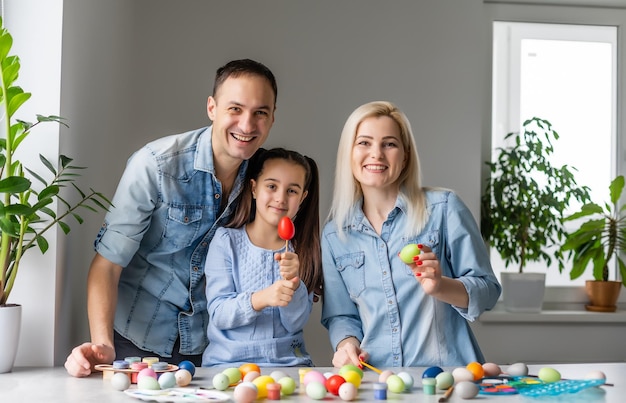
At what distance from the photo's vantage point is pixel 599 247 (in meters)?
3.90

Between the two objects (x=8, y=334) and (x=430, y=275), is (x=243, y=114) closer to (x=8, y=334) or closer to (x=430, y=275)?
(x=430, y=275)

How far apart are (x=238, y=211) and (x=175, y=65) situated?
1.64 m

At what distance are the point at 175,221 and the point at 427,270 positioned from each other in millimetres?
747

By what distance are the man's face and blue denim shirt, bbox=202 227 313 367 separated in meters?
0.25

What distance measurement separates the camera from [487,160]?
404 centimetres

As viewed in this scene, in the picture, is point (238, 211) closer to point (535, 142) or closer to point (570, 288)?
point (535, 142)

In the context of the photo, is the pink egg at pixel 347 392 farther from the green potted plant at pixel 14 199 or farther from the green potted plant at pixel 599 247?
the green potted plant at pixel 599 247

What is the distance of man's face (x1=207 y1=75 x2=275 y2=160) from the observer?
6.67 ft

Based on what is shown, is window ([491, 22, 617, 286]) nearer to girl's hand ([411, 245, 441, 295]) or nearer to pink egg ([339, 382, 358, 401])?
girl's hand ([411, 245, 441, 295])

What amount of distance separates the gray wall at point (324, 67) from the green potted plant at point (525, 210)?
0.18 meters

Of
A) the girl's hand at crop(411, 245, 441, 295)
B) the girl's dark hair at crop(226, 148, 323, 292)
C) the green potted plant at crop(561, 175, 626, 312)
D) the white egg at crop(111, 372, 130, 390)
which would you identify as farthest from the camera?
the green potted plant at crop(561, 175, 626, 312)

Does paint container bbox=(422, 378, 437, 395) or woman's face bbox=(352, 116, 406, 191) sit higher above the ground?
woman's face bbox=(352, 116, 406, 191)

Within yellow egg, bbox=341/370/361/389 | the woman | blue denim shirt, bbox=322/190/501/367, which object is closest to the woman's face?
the woman

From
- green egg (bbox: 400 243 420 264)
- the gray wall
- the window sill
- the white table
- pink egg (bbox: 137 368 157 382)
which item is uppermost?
the gray wall
